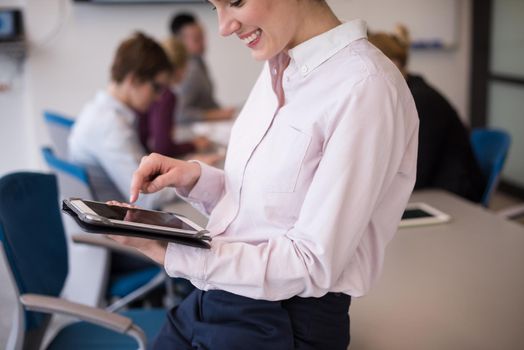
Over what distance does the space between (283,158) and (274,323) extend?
0.96ft

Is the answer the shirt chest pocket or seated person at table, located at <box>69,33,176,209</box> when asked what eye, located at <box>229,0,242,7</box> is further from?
seated person at table, located at <box>69,33,176,209</box>

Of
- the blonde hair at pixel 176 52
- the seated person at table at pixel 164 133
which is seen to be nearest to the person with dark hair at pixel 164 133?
the seated person at table at pixel 164 133

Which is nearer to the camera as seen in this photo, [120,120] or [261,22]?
[261,22]

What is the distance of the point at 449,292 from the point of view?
1661 mm

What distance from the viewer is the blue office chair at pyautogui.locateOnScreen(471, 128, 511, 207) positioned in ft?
9.20

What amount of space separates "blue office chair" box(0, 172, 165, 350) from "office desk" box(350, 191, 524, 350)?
604 mm

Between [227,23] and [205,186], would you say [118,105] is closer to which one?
[205,186]

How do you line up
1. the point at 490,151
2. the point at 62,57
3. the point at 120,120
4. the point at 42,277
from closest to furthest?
the point at 42,277 < the point at 120,120 < the point at 490,151 < the point at 62,57

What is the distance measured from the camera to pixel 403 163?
116cm

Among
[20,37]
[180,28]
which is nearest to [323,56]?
[180,28]

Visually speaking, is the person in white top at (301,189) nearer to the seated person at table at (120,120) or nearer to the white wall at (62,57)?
the seated person at table at (120,120)

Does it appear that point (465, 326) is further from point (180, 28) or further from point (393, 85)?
point (180, 28)

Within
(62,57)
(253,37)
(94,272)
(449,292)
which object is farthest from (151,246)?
(62,57)

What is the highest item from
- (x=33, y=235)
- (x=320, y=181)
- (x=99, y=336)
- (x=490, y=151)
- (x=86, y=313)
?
(x=320, y=181)
